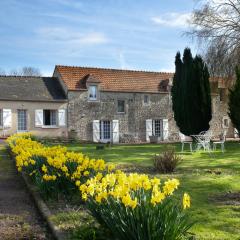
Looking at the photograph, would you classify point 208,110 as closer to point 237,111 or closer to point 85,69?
point 237,111

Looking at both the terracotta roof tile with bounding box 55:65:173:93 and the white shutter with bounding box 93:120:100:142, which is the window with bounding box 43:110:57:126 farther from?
the white shutter with bounding box 93:120:100:142

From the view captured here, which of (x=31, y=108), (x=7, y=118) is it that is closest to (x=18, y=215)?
(x=7, y=118)

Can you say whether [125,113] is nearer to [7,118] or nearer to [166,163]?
[7,118]

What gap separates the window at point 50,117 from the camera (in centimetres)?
3128

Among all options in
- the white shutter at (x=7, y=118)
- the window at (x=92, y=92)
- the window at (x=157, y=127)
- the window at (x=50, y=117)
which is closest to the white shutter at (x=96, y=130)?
the window at (x=92, y=92)

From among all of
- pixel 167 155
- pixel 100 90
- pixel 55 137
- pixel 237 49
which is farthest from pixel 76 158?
pixel 100 90

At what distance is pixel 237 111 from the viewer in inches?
846

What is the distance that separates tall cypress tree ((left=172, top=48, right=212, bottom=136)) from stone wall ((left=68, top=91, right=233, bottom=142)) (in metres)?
7.88

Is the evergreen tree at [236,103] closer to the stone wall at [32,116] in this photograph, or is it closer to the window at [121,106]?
the window at [121,106]

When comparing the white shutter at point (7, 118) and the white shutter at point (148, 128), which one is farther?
the white shutter at point (148, 128)

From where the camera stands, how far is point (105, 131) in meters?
32.8

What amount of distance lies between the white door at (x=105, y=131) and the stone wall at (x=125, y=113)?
0.55 metres

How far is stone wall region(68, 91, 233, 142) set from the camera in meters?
31.5

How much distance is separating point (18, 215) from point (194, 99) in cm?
1990
